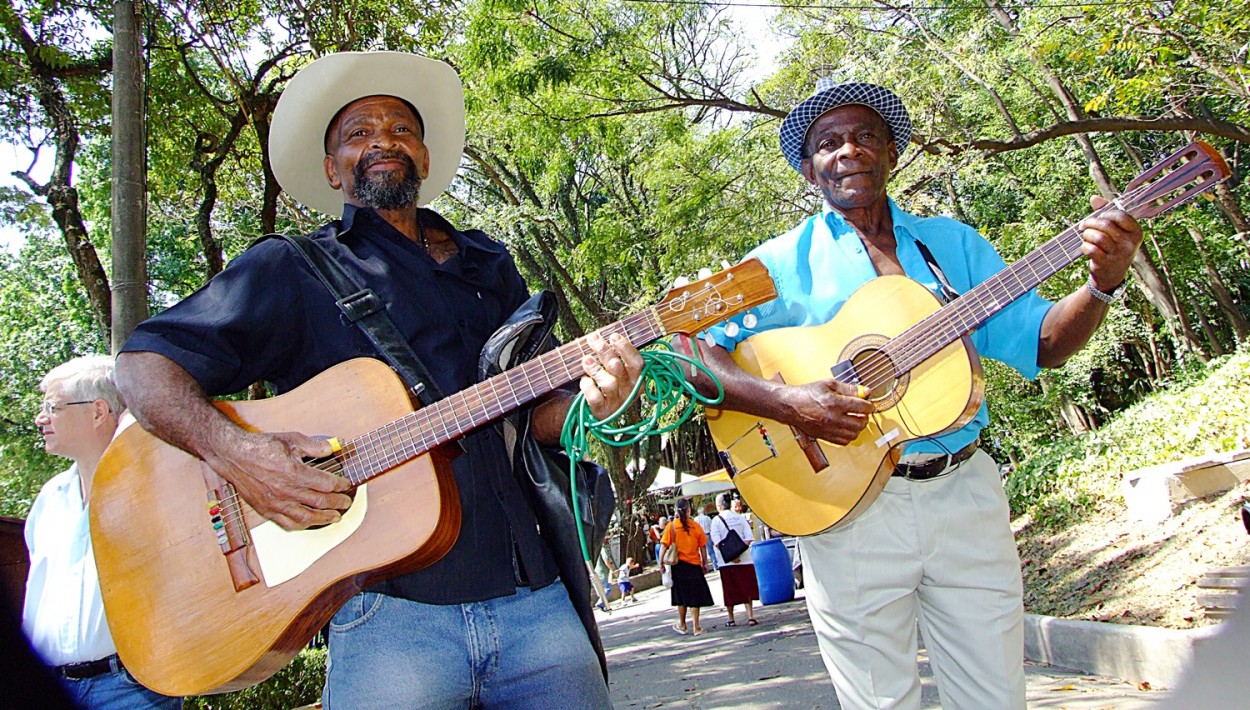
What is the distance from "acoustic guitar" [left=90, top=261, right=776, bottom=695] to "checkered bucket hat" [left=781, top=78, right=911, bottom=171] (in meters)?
1.25

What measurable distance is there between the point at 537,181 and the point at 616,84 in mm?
8486

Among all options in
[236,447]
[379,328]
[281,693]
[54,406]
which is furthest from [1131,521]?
[236,447]

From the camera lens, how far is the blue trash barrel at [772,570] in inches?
536

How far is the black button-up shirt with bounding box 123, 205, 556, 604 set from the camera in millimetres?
2453

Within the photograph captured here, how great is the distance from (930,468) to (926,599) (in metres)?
0.41

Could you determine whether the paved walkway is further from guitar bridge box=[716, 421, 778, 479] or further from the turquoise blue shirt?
guitar bridge box=[716, 421, 778, 479]

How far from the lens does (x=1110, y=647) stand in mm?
6422

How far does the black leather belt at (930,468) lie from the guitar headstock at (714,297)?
2.64 ft

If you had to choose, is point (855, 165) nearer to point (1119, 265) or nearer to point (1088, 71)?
point (1119, 265)

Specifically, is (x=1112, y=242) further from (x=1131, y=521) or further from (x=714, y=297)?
(x=1131, y=521)

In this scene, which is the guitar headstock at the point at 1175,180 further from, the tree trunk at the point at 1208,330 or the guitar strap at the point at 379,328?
the tree trunk at the point at 1208,330

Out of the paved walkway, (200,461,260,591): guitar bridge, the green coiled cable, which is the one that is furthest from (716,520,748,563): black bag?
(200,461,260,591): guitar bridge

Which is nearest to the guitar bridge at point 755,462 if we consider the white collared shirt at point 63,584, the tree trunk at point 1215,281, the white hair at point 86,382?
the white collared shirt at point 63,584

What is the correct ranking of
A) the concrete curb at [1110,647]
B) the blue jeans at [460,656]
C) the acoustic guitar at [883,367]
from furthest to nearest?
the concrete curb at [1110,647]
the acoustic guitar at [883,367]
the blue jeans at [460,656]
